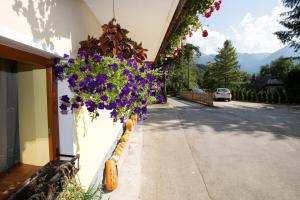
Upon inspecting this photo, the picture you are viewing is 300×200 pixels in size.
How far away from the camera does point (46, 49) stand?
2.58 m

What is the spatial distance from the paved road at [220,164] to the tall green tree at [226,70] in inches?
2129

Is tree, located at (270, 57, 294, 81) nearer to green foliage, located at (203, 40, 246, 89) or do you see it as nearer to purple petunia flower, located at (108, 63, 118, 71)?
green foliage, located at (203, 40, 246, 89)

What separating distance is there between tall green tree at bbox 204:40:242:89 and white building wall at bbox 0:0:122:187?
59727 mm

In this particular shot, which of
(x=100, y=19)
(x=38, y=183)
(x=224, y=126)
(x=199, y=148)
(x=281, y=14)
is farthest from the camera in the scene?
(x=281, y=14)

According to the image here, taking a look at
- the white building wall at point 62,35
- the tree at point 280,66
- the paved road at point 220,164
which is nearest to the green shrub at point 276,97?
the paved road at point 220,164

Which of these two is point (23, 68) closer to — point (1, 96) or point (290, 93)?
point (1, 96)

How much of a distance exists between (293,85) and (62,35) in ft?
87.7

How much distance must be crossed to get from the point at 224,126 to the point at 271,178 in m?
6.14

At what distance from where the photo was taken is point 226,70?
208 ft

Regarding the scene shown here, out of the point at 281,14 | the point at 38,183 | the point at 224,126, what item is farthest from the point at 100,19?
the point at 281,14

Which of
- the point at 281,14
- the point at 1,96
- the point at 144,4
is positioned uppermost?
the point at 281,14

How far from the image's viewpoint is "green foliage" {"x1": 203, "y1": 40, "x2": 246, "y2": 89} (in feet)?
208

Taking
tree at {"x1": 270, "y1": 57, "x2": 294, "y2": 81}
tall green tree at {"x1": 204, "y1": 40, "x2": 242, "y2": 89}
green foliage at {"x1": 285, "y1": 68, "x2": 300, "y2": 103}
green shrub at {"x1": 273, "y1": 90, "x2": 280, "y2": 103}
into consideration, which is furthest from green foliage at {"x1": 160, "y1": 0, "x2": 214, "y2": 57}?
tree at {"x1": 270, "y1": 57, "x2": 294, "y2": 81}

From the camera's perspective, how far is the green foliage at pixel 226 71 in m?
63.3
